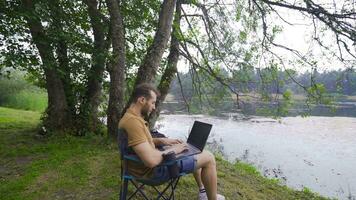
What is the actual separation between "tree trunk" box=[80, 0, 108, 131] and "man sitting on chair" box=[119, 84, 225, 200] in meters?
3.55

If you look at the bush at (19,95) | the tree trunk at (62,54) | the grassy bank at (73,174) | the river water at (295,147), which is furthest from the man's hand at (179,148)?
the bush at (19,95)

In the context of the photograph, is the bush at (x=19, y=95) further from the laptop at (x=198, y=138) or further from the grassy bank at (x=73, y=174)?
the laptop at (x=198, y=138)

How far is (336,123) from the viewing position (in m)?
18.8

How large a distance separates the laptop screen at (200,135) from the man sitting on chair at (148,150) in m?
0.11

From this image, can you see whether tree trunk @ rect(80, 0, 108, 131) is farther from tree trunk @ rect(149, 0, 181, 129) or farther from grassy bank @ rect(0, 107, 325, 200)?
tree trunk @ rect(149, 0, 181, 129)

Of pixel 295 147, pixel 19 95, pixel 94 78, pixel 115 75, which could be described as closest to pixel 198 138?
pixel 115 75

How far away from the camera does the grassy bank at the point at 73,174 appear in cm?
444

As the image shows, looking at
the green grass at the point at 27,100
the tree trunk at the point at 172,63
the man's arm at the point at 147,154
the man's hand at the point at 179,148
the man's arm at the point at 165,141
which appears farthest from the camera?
the green grass at the point at 27,100

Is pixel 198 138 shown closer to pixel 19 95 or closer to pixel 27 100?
pixel 27 100

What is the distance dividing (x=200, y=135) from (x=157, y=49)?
8.78ft

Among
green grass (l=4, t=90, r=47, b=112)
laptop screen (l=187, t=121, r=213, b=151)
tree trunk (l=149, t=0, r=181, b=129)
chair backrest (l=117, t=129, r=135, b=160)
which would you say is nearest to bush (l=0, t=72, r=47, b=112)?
green grass (l=4, t=90, r=47, b=112)

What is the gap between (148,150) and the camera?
3121mm

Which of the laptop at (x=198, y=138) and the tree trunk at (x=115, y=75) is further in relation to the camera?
the tree trunk at (x=115, y=75)

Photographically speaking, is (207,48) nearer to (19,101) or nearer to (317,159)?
(317,159)
